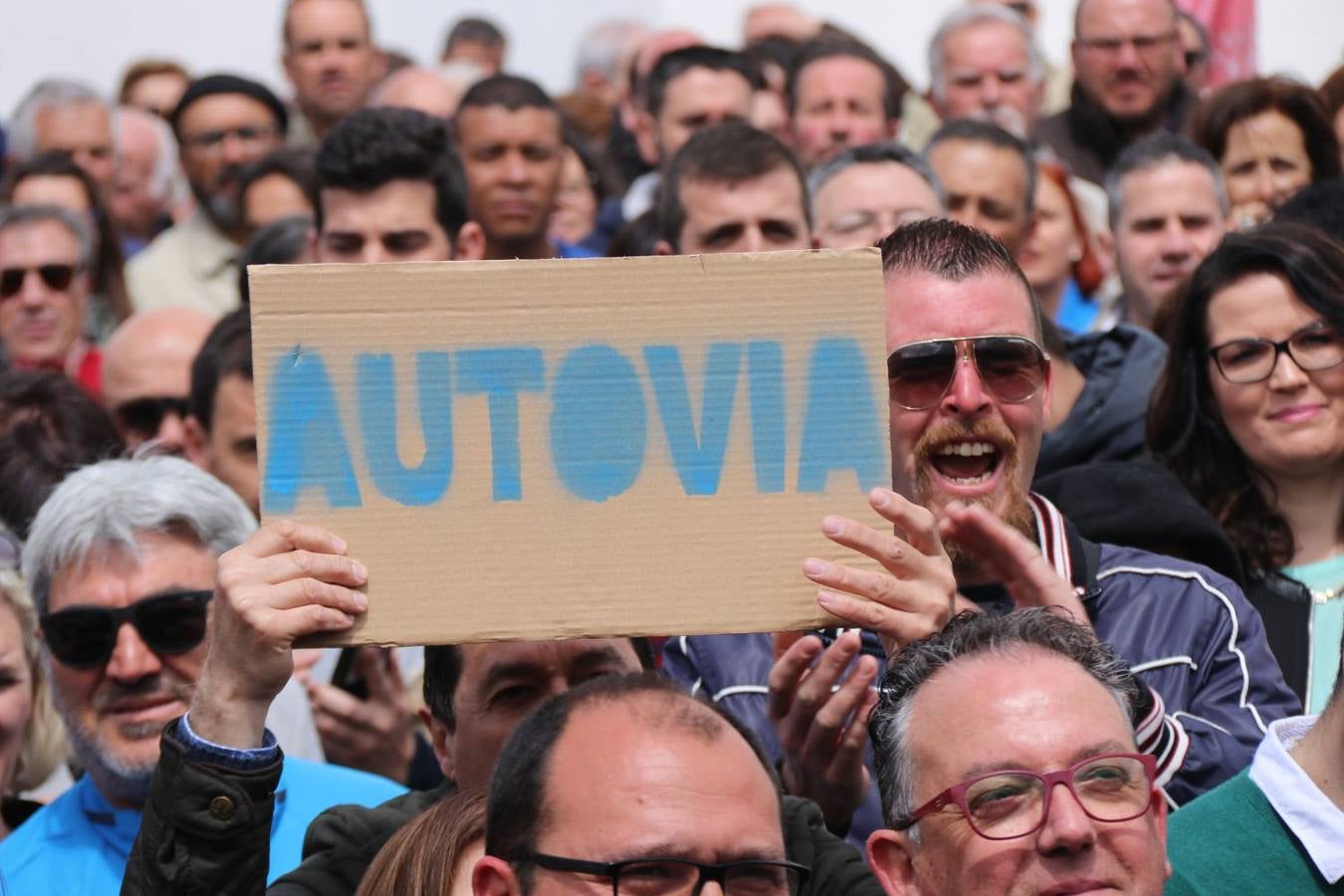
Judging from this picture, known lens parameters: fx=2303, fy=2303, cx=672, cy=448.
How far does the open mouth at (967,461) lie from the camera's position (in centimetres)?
416

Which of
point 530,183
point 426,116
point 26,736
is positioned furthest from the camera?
point 530,183

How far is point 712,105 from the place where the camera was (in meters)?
8.59

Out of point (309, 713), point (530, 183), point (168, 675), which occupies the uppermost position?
point (530, 183)

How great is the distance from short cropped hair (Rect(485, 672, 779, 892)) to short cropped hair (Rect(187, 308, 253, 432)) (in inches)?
119

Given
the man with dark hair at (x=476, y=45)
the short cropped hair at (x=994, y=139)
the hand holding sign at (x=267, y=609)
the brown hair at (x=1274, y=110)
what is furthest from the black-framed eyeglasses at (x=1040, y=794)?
the man with dark hair at (x=476, y=45)

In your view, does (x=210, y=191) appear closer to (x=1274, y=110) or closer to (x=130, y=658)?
(x=1274, y=110)

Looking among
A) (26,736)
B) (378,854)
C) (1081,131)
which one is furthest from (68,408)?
(1081,131)

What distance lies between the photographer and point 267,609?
→ 3295mm

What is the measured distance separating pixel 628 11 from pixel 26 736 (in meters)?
9.86

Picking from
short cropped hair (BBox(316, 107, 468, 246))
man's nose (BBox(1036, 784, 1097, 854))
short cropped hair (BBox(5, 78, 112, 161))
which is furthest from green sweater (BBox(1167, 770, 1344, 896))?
short cropped hair (BBox(5, 78, 112, 161))

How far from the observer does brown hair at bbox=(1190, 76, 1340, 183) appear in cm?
735

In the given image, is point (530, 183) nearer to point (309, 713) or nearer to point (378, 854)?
point (309, 713)

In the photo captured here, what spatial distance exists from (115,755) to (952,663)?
1.93 meters

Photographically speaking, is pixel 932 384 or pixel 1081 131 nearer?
pixel 932 384
